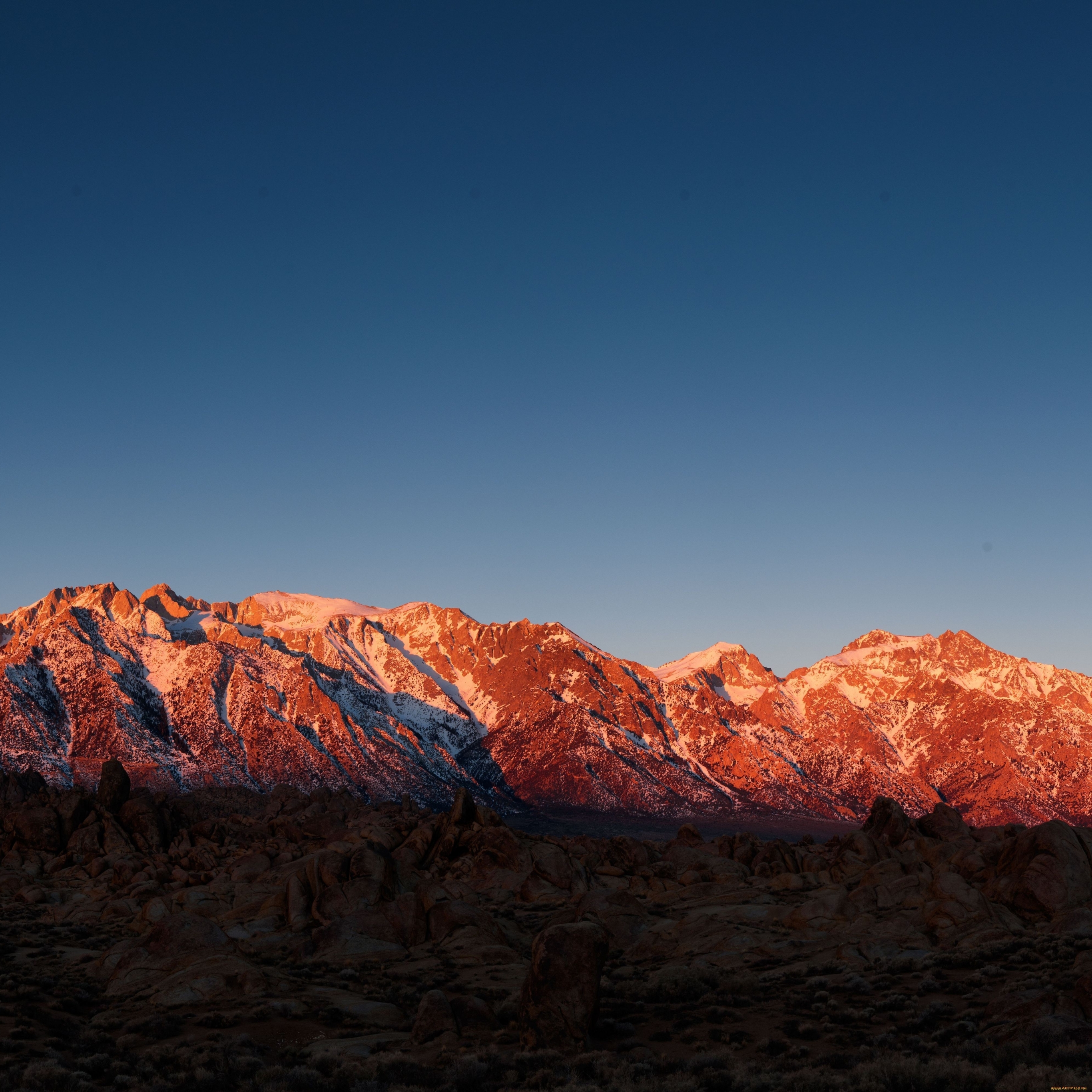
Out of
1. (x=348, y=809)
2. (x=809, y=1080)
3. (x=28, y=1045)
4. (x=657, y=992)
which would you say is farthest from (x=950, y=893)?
(x=348, y=809)

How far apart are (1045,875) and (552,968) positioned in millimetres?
40906

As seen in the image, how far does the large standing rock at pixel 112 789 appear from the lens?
12925 centimetres

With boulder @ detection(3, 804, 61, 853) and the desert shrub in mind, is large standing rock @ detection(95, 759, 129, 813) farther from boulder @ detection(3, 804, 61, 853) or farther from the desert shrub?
the desert shrub

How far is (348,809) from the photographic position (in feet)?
482

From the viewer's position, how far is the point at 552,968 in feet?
112

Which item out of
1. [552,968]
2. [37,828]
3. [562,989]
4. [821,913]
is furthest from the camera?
[37,828]

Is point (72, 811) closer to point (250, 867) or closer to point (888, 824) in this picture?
point (250, 867)

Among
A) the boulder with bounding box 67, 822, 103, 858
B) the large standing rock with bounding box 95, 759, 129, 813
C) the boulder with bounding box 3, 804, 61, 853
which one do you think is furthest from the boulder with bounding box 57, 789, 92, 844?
the large standing rock with bounding box 95, 759, 129, 813

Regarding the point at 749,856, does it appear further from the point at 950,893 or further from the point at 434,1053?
the point at 434,1053

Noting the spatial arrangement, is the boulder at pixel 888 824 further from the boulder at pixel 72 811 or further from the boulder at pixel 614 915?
the boulder at pixel 72 811

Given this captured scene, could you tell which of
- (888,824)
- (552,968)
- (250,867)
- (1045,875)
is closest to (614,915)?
(1045,875)

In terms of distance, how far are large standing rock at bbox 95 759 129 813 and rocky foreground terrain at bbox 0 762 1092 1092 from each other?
2891cm

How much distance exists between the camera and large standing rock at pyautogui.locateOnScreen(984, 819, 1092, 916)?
58.6 m

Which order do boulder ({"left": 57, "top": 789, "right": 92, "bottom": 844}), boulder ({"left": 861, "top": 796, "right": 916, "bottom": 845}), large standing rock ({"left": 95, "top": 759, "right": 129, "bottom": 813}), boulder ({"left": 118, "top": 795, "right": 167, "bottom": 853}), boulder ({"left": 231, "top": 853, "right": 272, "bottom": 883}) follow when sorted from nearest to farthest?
boulder ({"left": 231, "top": 853, "right": 272, "bottom": 883}), boulder ({"left": 861, "top": 796, "right": 916, "bottom": 845}), boulder ({"left": 57, "top": 789, "right": 92, "bottom": 844}), boulder ({"left": 118, "top": 795, "right": 167, "bottom": 853}), large standing rock ({"left": 95, "top": 759, "right": 129, "bottom": 813})
